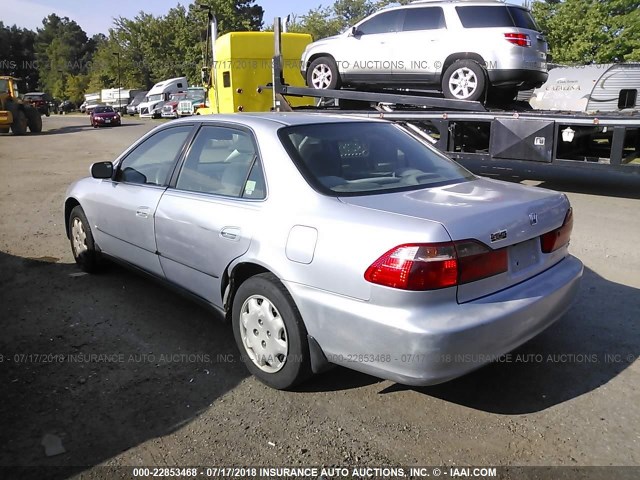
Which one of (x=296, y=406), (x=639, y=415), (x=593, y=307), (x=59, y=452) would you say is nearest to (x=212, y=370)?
(x=296, y=406)

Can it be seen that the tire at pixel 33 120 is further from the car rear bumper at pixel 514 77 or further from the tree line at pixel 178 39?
the car rear bumper at pixel 514 77

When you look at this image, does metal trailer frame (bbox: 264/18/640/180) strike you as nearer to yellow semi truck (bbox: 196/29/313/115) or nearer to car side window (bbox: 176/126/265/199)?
yellow semi truck (bbox: 196/29/313/115)

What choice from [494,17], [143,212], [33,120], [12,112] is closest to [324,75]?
[494,17]

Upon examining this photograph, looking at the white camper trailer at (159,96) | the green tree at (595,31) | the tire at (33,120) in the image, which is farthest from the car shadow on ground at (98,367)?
the white camper trailer at (159,96)

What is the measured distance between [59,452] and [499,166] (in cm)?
1183

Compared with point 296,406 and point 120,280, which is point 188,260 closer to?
point 296,406

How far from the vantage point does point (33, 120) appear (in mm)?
29750

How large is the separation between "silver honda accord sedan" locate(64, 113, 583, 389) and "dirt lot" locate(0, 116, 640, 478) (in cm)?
34

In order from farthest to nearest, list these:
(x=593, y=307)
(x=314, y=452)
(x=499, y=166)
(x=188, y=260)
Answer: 1. (x=499, y=166)
2. (x=593, y=307)
3. (x=188, y=260)
4. (x=314, y=452)

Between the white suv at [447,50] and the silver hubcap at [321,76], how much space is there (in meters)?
0.12

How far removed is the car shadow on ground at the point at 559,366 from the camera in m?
3.18

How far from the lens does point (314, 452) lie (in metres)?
2.72

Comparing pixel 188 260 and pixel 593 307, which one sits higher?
pixel 188 260

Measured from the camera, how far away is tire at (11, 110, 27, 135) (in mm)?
28281
